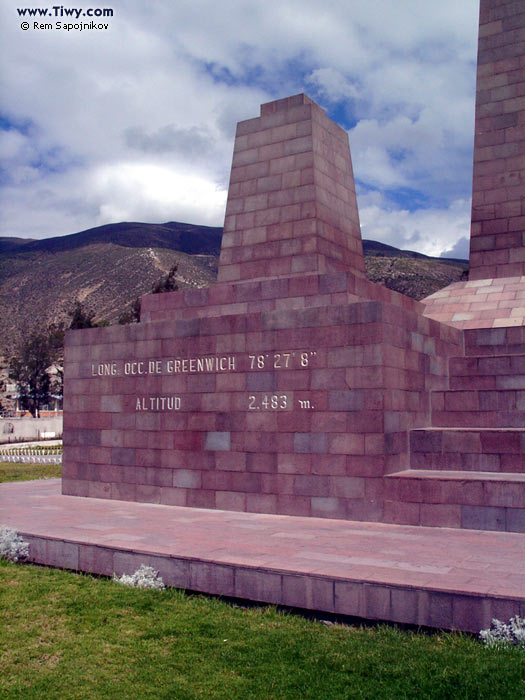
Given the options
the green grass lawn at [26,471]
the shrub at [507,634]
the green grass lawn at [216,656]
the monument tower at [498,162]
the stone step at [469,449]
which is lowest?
the green grass lawn at [26,471]

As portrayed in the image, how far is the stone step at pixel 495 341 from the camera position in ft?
40.4

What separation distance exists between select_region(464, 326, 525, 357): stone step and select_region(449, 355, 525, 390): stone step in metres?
0.79

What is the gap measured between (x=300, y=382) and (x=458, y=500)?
2.84 meters

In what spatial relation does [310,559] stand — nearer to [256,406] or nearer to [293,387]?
[293,387]

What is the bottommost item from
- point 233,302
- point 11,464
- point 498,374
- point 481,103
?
point 11,464

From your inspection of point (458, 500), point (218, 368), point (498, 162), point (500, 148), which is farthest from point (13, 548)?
point (500, 148)

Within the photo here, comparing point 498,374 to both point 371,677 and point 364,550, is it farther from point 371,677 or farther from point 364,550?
point 371,677

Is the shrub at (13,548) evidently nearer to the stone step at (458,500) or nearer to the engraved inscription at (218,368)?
the engraved inscription at (218,368)

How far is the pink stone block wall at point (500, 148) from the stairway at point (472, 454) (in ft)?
11.9

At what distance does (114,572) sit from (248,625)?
2.06 meters

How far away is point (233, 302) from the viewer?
39.5 feet

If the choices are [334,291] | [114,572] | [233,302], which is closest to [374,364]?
[334,291]

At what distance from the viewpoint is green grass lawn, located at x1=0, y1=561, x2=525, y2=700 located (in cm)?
445

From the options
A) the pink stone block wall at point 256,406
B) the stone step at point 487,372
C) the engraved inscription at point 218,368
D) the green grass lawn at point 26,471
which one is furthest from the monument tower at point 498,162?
the green grass lawn at point 26,471
